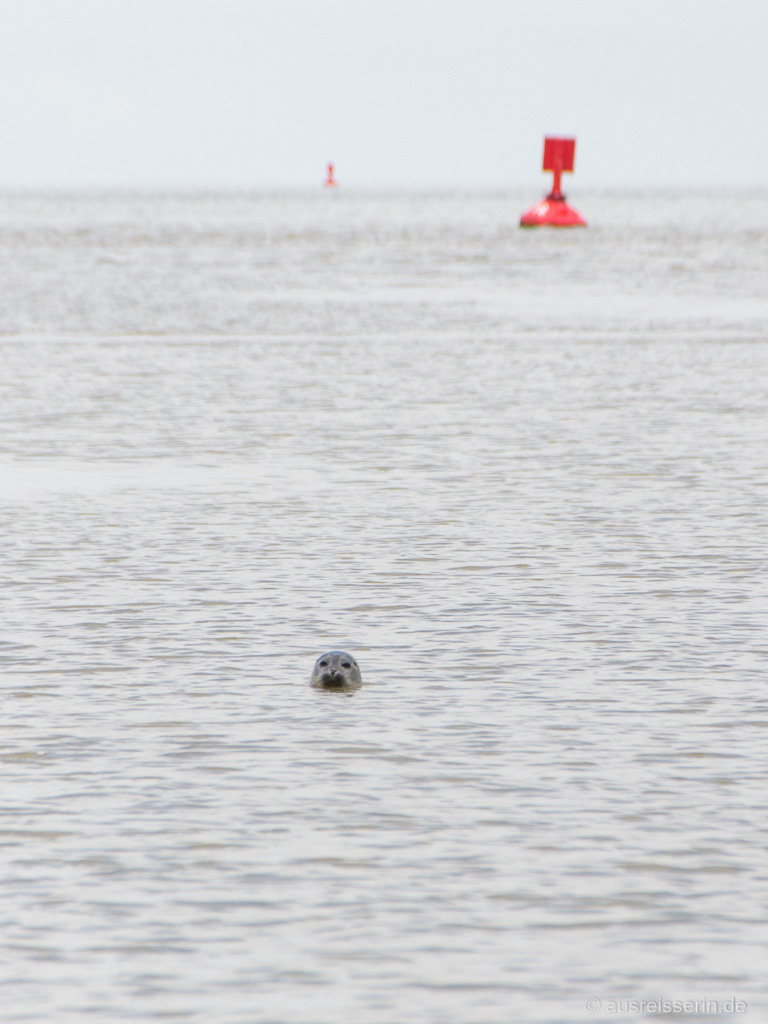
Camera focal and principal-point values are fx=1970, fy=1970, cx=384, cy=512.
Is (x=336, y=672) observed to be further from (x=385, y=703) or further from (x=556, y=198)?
(x=556, y=198)

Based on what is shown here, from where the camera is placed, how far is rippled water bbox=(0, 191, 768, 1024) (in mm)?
5902

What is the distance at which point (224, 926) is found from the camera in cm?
613

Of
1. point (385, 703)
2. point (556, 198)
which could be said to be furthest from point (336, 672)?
point (556, 198)

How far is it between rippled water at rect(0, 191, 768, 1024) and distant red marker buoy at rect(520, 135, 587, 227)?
43.5 m

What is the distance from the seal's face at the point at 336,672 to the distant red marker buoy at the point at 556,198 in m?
56.5

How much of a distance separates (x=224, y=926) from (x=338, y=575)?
557cm

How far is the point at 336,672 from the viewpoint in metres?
8.81

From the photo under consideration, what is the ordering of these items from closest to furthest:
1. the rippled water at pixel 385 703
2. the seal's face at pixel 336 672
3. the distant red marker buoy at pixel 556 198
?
the rippled water at pixel 385 703
the seal's face at pixel 336 672
the distant red marker buoy at pixel 556 198

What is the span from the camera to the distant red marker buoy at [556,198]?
2530 inches

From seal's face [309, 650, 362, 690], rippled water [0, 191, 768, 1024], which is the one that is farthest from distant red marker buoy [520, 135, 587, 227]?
seal's face [309, 650, 362, 690]

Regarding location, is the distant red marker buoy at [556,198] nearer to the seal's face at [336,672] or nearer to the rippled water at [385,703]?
the rippled water at [385,703]

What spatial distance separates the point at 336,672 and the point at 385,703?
26 centimetres

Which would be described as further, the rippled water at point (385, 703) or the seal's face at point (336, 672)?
the seal's face at point (336, 672)

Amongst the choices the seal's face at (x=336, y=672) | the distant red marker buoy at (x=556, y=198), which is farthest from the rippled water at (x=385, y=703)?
the distant red marker buoy at (x=556, y=198)
